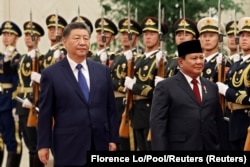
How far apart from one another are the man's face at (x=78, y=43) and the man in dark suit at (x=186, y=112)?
692 mm

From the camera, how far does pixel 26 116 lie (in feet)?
47.8

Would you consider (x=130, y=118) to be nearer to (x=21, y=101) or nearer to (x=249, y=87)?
(x=21, y=101)

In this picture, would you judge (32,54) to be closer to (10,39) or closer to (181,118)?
(10,39)

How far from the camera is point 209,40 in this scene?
12688mm

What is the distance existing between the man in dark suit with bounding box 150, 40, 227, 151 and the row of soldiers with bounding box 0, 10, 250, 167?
1.85 metres

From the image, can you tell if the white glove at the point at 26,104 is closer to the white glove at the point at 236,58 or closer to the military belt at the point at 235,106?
the white glove at the point at 236,58

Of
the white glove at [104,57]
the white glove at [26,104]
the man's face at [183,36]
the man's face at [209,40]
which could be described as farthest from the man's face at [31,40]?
the man's face at [209,40]

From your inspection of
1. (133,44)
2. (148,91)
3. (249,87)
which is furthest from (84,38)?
(133,44)

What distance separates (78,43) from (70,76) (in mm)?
280

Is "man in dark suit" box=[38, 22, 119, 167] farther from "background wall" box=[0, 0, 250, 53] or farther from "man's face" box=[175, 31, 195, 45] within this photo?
"background wall" box=[0, 0, 250, 53]

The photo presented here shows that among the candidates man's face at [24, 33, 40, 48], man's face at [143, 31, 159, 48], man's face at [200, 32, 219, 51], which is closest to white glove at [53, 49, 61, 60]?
man's face at [24, 33, 40, 48]

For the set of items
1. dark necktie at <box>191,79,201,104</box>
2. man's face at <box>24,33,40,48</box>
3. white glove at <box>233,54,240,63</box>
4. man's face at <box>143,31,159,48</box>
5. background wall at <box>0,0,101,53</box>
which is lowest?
dark necktie at <box>191,79,201,104</box>

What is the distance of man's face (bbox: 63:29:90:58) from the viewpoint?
9.81m

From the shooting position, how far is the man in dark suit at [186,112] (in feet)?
31.9
